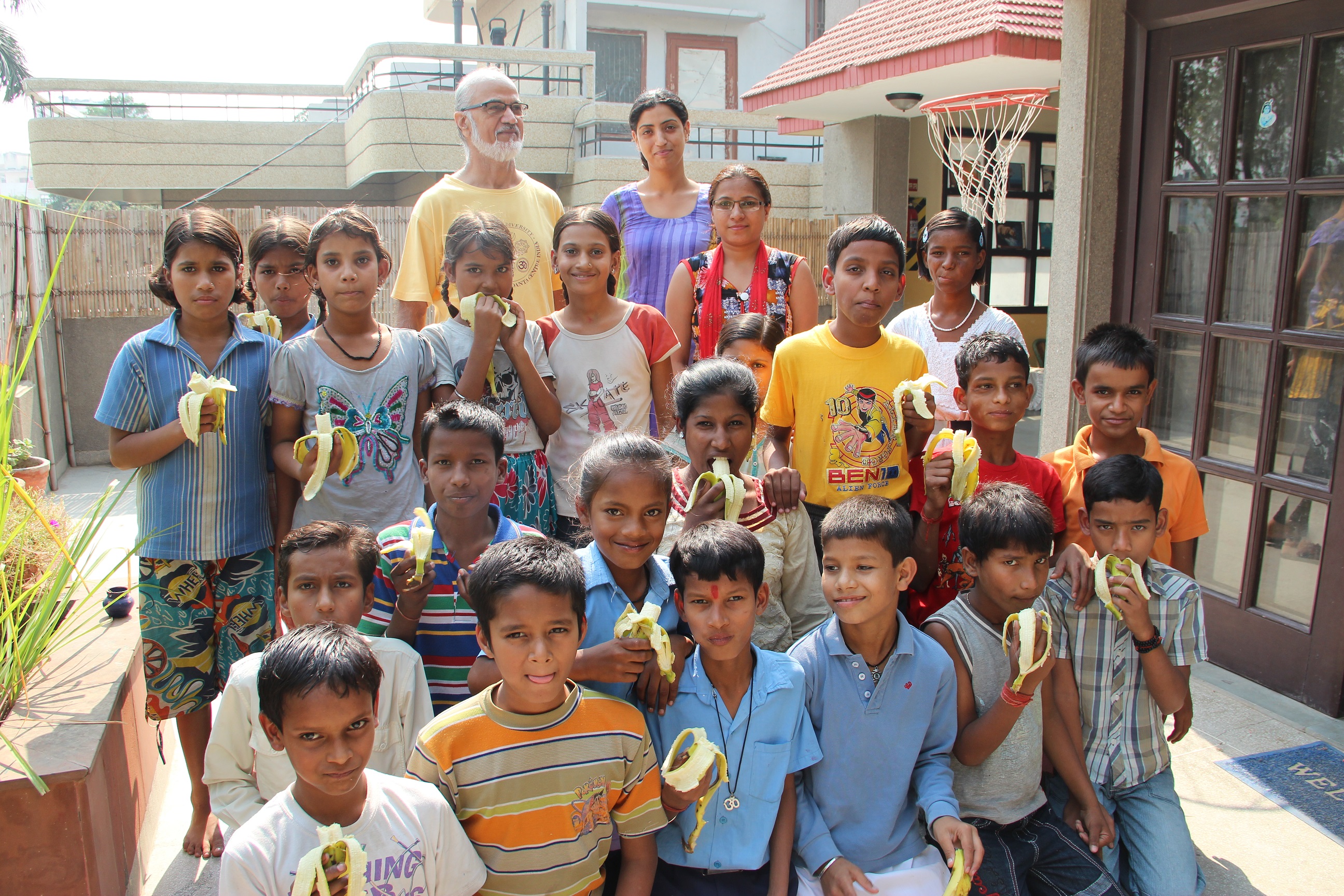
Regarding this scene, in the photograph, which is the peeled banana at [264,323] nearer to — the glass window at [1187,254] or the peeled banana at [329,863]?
the peeled banana at [329,863]

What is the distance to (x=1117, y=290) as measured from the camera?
171 inches

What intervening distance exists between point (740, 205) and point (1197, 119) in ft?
6.99

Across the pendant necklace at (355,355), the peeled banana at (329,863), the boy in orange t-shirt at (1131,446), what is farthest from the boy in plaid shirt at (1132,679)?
the pendant necklace at (355,355)

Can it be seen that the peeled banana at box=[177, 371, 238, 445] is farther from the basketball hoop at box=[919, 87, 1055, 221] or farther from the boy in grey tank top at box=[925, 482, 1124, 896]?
the basketball hoop at box=[919, 87, 1055, 221]

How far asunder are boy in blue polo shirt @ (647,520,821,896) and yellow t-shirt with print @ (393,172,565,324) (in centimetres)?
169

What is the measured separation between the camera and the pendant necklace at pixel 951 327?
3443mm

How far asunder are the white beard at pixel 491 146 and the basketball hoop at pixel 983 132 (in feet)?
17.7

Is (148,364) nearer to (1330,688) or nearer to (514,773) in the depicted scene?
(514,773)

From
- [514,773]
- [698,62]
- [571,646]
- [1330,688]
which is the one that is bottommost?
[1330,688]

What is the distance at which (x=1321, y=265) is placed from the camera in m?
3.54

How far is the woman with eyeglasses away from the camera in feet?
11.4

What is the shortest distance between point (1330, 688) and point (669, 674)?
290 cm

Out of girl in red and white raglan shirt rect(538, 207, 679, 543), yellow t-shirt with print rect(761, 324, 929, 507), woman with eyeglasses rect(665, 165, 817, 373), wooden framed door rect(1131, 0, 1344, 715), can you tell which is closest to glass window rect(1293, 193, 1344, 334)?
wooden framed door rect(1131, 0, 1344, 715)

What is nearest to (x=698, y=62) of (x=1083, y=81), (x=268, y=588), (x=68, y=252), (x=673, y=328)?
(x=68, y=252)
